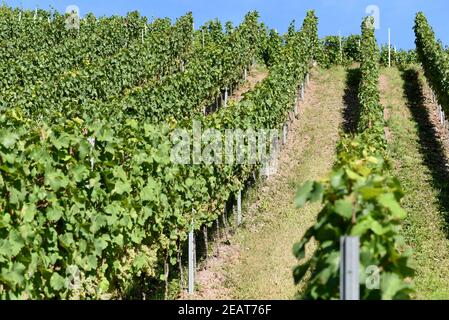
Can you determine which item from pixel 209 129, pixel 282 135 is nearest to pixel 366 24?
pixel 282 135

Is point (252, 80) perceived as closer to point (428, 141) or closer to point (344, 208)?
point (428, 141)

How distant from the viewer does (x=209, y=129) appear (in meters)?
13.3

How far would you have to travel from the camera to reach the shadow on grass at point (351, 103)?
2641 centimetres

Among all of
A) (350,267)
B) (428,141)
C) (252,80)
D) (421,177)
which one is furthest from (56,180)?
(252,80)

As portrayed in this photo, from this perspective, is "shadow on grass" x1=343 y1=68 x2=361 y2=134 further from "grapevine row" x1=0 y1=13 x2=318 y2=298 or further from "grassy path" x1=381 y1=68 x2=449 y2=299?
"grapevine row" x1=0 y1=13 x2=318 y2=298

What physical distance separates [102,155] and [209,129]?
4.82 m

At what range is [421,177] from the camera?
63.4 ft

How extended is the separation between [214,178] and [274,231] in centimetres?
316

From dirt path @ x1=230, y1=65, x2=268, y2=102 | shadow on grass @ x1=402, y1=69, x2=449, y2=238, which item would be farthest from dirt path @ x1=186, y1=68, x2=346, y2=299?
dirt path @ x1=230, y1=65, x2=268, y2=102

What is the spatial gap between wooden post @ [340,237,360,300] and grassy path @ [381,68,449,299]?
23.7 feet

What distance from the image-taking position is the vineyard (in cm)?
492

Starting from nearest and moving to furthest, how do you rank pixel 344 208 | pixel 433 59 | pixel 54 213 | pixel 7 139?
pixel 344 208 → pixel 7 139 → pixel 54 213 → pixel 433 59
